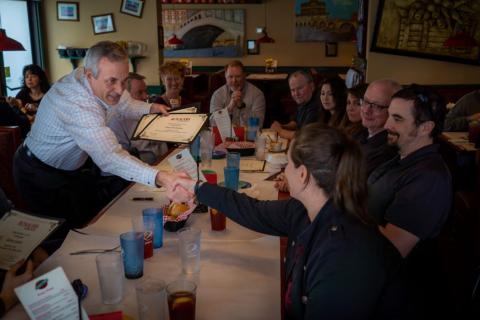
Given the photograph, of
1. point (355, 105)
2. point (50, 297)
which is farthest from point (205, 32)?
point (50, 297)

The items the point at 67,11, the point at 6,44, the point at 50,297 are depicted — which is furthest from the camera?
the point at 67,11

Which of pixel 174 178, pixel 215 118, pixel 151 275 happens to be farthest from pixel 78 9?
pixel 151 275

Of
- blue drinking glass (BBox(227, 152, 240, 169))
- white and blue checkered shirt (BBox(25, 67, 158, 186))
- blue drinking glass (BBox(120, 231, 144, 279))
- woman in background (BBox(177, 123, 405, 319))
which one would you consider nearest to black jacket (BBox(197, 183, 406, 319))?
woman in background (BBox(177, 123, 405, 319))

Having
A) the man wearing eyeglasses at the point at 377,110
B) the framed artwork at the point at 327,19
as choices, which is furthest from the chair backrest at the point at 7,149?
the framed artwork at the point at 327,19

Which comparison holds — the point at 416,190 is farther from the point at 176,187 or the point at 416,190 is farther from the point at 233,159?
the point at 233,159

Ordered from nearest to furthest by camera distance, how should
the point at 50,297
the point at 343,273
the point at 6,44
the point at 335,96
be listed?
the point at 50,297 < the point at 343,273 < the point at 335,96 < the point at 6,44

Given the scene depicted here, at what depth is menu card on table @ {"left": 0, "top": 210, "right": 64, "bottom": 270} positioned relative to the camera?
164 centimetres

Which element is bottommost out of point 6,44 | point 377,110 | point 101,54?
point 377,110

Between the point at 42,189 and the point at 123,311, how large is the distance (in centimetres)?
145

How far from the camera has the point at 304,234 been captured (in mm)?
1499

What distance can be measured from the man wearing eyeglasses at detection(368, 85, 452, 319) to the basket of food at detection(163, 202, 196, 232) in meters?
0.81

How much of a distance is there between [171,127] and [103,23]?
6.19 m

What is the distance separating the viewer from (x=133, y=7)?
750cm

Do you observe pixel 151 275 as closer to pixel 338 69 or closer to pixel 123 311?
pixel 123 311
